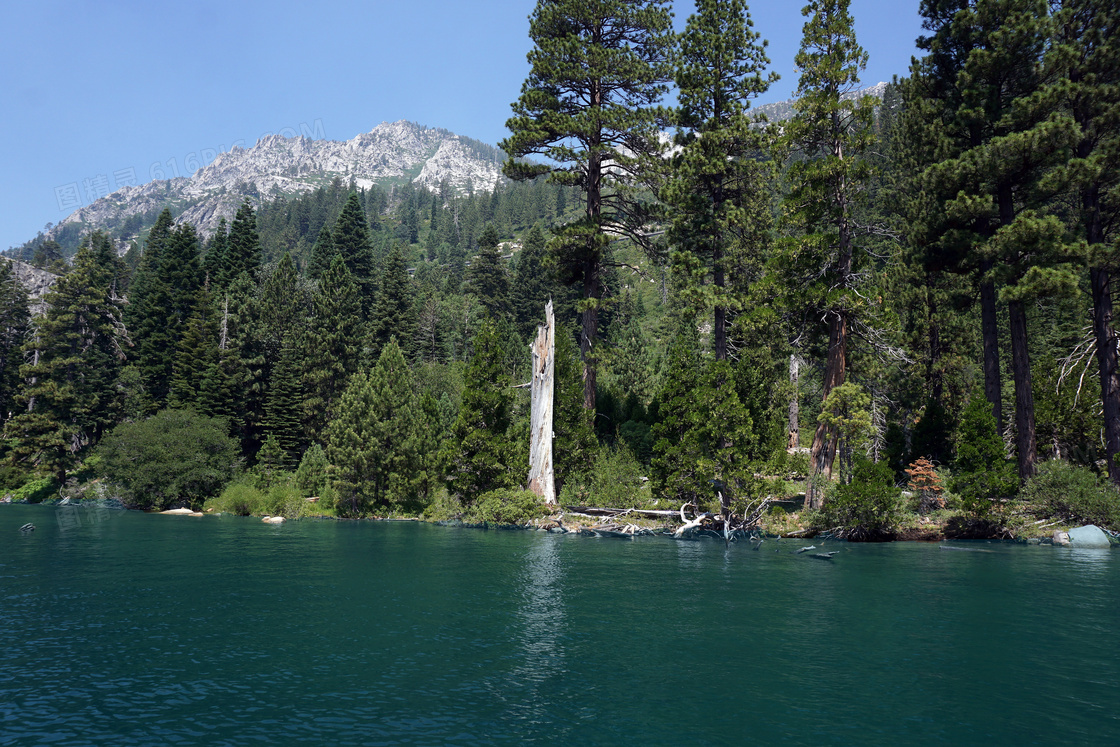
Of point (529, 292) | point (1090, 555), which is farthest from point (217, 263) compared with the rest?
point (1090, 555)

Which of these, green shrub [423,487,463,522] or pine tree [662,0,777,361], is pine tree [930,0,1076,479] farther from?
green shrub [423,487,463,522]

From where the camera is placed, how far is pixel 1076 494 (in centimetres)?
2591

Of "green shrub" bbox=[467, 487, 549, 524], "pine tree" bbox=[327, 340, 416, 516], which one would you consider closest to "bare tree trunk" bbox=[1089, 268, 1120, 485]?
"green shrub" bbox=[467, 487, 549, 524]

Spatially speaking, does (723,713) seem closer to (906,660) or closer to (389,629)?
(906,660)

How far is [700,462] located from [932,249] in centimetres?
1525

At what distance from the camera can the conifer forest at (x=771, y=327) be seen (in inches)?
1075

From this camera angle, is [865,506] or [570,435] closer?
A: [865,506]

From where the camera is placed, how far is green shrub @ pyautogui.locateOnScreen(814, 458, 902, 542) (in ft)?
86.4

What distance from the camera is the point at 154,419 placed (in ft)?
173

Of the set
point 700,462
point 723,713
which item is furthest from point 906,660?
point 700,462

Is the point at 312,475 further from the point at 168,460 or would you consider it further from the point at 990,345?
the point at 990,345

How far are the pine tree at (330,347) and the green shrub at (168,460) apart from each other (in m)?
7.45

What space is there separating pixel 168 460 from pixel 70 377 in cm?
2219

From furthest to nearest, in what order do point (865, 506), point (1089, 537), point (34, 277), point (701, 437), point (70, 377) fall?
point (34, 277)
point (70, 377)
point (701, 437)
point (865, 506)
point (1089, 537)
